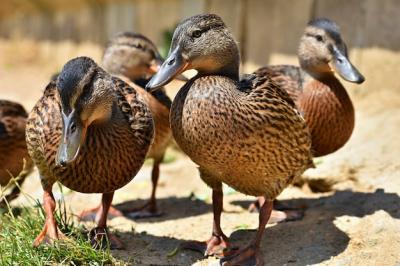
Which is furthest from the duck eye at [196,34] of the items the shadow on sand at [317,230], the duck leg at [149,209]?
the duck leg at [149,209]

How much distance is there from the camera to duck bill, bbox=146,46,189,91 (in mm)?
4121

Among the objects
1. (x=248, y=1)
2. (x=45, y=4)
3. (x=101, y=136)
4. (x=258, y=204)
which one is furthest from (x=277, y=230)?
(x=45, y=4)

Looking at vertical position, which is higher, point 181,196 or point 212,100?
point 212,100

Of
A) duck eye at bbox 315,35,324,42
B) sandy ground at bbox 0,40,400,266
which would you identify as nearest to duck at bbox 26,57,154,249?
sandy ground at bbox 0,40,400,266

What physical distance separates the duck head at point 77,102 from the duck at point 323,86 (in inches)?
68.1

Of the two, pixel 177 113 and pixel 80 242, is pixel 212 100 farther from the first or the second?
pixel 80 242

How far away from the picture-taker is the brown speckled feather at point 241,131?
398 centimetres

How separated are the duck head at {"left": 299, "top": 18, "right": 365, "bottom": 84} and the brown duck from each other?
1213 millimetres

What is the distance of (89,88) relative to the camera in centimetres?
400

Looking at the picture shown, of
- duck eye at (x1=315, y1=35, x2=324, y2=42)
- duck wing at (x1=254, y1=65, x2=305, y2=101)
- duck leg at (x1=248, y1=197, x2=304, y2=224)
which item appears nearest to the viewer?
duck leg at (x1=248, y1=197, x2=304, y2=224)

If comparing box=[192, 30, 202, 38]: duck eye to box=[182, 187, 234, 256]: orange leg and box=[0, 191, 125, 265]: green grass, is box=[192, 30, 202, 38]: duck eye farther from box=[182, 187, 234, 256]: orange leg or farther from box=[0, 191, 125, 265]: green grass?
box=[0, 191, 125, 265]: green grass

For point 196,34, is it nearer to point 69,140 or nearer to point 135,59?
point 69,140

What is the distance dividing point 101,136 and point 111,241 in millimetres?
832

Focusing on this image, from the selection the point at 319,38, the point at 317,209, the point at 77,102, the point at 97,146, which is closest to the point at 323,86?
the point at 319,38
